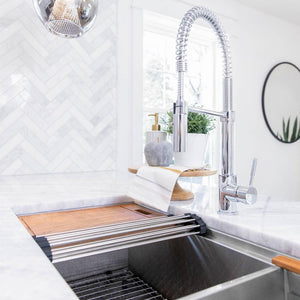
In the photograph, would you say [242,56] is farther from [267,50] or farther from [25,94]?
[25,94]

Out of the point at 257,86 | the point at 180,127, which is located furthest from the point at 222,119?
the point at 257,86

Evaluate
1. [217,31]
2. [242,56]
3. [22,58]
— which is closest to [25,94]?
[22,58]

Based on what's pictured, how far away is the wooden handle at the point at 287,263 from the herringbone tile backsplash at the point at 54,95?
1.63 metres

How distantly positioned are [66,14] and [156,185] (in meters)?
0.62

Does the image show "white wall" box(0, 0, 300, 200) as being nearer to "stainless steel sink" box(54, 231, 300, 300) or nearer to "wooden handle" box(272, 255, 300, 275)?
"stainless steel sink" box(54, 231, 300, 300)

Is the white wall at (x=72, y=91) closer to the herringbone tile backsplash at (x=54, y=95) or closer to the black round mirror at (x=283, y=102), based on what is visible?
the herringbone tile backsplash at (x=54, y=95)

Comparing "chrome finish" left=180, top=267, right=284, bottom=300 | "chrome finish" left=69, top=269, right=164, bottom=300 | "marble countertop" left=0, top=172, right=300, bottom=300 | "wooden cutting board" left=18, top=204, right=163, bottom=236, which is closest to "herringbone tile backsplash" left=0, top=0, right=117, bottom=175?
"marble countertop" left=0, top=172, right=300, bottom=300

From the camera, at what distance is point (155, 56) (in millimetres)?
2596

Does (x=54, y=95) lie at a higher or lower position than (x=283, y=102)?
lower

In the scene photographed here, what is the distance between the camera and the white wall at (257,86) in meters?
2.90

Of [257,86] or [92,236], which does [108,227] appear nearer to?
[92,236]

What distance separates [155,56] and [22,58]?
111 cm

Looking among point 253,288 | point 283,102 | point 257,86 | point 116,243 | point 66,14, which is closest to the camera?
point 253,288

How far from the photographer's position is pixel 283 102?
334 cm
